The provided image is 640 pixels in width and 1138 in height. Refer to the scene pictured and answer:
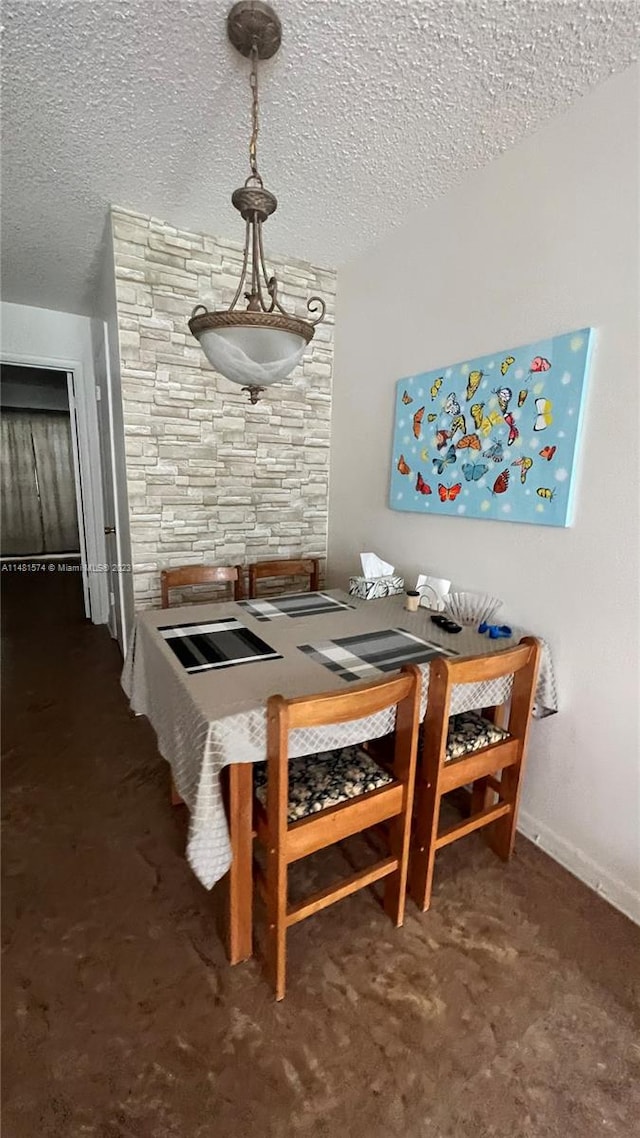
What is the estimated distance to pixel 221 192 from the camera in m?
1.99

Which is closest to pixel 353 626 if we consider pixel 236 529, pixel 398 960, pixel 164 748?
pixel 164 748

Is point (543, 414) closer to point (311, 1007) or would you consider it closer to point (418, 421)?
point (418, 421)

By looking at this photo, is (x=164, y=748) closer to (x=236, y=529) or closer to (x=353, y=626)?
(x=353, y=626)

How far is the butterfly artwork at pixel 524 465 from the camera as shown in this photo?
5.43 ft

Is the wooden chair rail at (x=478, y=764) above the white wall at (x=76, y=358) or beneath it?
beneath

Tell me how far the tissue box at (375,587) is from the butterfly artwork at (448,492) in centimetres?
45

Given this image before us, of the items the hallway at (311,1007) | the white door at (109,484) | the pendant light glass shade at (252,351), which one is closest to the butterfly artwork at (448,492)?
the pendant light glass shade at (252,351)

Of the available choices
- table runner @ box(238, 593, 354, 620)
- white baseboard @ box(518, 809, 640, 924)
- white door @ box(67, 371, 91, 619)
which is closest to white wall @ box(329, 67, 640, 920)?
white baseboard @ box(518, 809, 640, 924)

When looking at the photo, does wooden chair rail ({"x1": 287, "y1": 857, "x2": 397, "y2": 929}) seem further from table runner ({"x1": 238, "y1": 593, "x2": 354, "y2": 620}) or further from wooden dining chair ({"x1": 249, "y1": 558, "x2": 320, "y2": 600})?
wooden dining chair ({"x1": 249, "y1": 558, "x2": 320, "y2": 600})

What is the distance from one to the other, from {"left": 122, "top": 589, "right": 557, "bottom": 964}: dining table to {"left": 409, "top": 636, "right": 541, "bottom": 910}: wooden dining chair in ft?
0.21

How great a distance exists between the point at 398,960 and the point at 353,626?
102 centimetres

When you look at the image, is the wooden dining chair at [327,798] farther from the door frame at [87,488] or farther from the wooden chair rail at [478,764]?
the door frame at [87,488]

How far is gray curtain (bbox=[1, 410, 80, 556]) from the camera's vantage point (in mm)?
6332

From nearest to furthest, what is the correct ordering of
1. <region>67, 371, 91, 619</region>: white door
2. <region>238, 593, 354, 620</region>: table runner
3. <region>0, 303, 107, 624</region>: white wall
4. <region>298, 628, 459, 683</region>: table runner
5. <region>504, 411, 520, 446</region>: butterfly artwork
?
<region>298, 628, 459, 683</region>: table runner
<region>504, 411, 520, 446</region>: butterfly artwork
<region>238, 593, 354, 620</region>: table runner
<region>0, 303, 107, 624</region>: white wall
<region>67, 371, 91, 619</region>: white door
